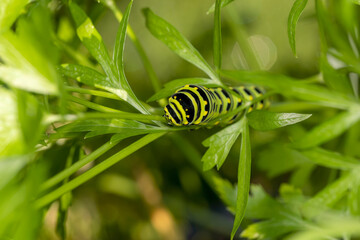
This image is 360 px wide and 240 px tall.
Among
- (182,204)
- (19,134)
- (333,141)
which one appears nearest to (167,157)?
(182,204)

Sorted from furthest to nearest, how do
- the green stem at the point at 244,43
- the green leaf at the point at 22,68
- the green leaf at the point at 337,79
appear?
the green stem at the point at 244,43, the green leaf at the point at 337,79, the green leaf at the point at 22,68

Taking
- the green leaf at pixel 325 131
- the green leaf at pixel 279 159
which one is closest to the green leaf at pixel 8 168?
the green leaf at pixel 325 131

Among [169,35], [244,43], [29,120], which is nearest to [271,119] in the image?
[169,35]

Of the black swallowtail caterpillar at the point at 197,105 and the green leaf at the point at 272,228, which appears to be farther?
the green leaf at the point at 272,228

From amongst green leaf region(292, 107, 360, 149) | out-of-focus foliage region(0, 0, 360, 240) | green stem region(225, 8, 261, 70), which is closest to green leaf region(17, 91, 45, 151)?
out-of-focus foliage region(0, 0, 360, 240)

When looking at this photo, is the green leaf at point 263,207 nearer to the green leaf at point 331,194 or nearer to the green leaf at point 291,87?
the green leaf at point 331,194

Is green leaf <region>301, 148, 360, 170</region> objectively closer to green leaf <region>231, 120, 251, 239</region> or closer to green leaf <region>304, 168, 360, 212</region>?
green leaf <region>304, 168, 360, 212</region>
